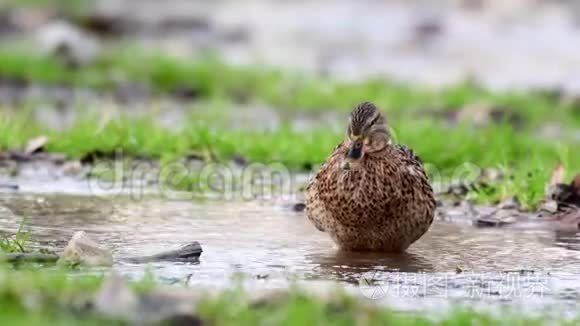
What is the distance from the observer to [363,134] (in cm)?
775

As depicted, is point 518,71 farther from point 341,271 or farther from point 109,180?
point 341,271

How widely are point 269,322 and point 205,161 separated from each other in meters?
5.70

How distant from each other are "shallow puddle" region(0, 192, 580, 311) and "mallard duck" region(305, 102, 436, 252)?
4.8 inches

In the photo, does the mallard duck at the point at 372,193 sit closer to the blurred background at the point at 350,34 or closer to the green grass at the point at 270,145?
the green grass at the point at 270,145

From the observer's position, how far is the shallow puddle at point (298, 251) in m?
6.50

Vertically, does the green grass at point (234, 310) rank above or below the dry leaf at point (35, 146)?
below

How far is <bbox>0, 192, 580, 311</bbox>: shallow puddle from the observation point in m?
6.50

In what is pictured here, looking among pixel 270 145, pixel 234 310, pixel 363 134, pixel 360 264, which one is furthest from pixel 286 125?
pixel 234 310

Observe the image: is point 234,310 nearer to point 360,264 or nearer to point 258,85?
point 360,264

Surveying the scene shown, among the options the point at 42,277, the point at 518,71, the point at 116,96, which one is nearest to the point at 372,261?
the point at 42,277

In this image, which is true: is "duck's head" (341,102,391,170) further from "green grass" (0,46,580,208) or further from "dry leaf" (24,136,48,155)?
"dry leaf" (24,136,48,155)

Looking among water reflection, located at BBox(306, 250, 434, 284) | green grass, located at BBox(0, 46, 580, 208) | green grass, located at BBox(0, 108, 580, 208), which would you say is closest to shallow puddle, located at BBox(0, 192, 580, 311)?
water reflection, located at BBox(306, 250, 434, 284)

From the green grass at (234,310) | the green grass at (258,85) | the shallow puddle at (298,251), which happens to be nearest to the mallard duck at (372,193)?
the shallow puddle at (298,251)

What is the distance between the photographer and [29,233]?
752cm
